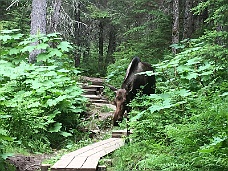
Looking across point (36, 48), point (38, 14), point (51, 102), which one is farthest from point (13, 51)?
point (51, 102)

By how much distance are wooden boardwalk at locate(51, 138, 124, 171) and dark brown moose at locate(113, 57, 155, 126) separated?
25.1 inches

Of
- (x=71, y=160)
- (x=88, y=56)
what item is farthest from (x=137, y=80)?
(x=88, y=56)

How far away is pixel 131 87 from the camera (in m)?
6.47

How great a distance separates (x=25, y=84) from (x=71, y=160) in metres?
3.90

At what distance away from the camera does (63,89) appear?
8523 millimetres

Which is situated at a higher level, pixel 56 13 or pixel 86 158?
pixel 56 13

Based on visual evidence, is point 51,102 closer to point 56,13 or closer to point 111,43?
point 56,13

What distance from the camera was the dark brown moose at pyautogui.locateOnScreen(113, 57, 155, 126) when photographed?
6.23 metres

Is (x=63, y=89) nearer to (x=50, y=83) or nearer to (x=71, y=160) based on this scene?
(x=50, y=83)

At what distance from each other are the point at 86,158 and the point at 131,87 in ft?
6.76

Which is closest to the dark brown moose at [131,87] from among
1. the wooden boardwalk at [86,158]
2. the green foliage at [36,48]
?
the wooden boardwalk at [86,158]

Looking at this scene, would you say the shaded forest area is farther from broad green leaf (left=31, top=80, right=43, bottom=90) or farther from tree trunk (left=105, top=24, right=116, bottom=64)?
broad green leaf (left=31, top=80, right=43, bottom=90)

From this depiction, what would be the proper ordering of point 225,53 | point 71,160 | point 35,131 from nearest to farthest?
point 71,160 → point 225,53 → point 35,131

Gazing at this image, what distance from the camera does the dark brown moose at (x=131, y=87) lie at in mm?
6230
